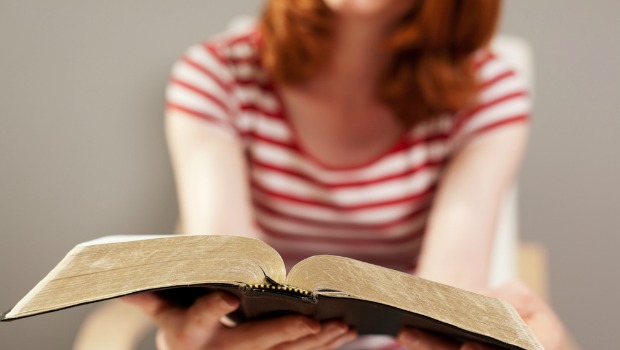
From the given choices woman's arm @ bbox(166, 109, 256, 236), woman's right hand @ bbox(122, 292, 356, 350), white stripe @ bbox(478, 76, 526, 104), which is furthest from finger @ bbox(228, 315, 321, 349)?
white stripe @ bbox(478, 76, 526, 104)

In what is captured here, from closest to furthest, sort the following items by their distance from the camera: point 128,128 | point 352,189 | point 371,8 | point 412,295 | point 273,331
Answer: point 412,295 → point 273,331 → point 371,8 → point 352,189 → point 128,128

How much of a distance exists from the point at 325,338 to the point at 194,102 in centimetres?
50

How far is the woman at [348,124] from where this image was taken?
91 centimetres

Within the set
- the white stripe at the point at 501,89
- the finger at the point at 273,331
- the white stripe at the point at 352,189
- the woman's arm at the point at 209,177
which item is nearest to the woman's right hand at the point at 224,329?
the finger at the point at 273,331

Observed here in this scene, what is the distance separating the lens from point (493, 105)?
37.5 inches

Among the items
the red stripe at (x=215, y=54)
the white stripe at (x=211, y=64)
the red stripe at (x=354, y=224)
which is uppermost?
the red stripe at (x=215, y=54)

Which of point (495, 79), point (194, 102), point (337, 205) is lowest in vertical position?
point (337, 205)

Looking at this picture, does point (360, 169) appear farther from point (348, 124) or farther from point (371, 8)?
point (371, 8)

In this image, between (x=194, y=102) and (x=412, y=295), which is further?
(x=194, y=102)

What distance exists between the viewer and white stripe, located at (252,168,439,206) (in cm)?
95

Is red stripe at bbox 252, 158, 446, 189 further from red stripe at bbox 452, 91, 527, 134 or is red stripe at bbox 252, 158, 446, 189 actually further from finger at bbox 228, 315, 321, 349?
finger at bbox 228, 315, 321, 349

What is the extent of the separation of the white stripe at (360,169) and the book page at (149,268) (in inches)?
20.3

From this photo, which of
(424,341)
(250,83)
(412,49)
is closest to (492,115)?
(412,49)

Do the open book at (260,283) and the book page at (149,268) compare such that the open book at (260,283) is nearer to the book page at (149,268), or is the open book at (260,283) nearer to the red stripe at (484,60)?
the book page at (149,268)
